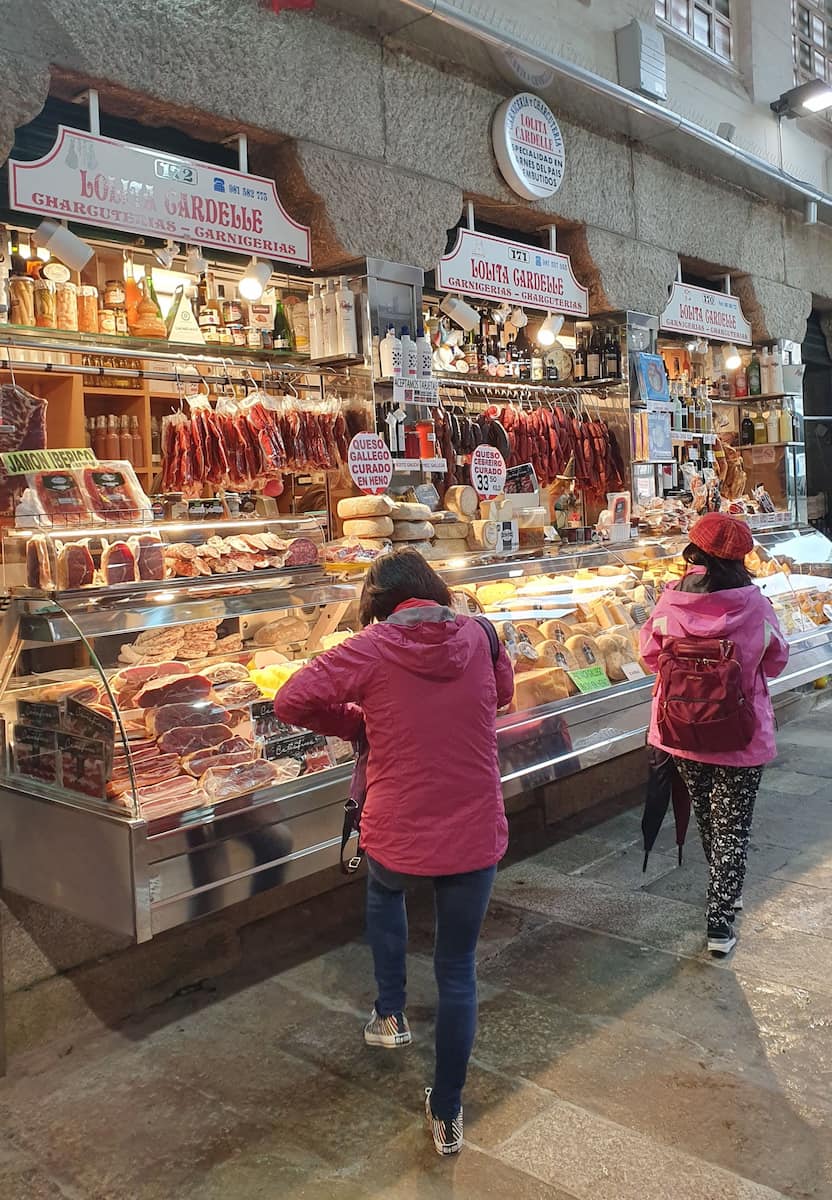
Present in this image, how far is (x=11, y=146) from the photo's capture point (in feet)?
14.2

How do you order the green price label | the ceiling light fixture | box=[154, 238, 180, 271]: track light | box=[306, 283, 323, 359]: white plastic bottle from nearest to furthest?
the green price label < box=[154, 238, 180, 271]: track light < box=[306, 283, 323, 359]: white plastic bottle < the ceiling light fixture

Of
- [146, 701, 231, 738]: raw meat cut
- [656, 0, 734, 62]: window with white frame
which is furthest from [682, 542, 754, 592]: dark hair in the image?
[656, 0, 734, 62]: window with white frame

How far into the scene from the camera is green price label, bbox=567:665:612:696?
4959 mm

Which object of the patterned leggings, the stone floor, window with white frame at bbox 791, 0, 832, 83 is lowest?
the stone floor

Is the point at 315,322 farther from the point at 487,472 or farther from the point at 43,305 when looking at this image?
the point at 43,305

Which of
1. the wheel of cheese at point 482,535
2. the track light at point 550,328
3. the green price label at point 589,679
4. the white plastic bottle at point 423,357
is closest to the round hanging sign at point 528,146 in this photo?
the track light at point 550,328

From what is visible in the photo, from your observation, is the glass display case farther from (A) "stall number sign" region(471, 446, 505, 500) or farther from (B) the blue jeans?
(A) "stall number sign" region(471, 446, 505, 500)

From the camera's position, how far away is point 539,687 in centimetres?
475

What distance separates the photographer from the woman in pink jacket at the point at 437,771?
2.85 meters

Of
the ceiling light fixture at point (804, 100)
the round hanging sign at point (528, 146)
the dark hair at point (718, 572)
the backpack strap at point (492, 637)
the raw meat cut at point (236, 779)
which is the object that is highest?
the ceiling light fixture at point (804, 100)

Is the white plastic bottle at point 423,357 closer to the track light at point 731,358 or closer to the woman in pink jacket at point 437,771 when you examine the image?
the woman in pink jacket at point 437,771

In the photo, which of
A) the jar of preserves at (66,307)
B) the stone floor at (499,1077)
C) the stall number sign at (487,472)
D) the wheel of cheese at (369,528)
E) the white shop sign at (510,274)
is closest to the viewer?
the stone floor at (499,1077)

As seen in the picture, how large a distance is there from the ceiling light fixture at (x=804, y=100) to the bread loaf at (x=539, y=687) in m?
7.13

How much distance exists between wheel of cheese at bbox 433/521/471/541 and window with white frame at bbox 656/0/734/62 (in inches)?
216
